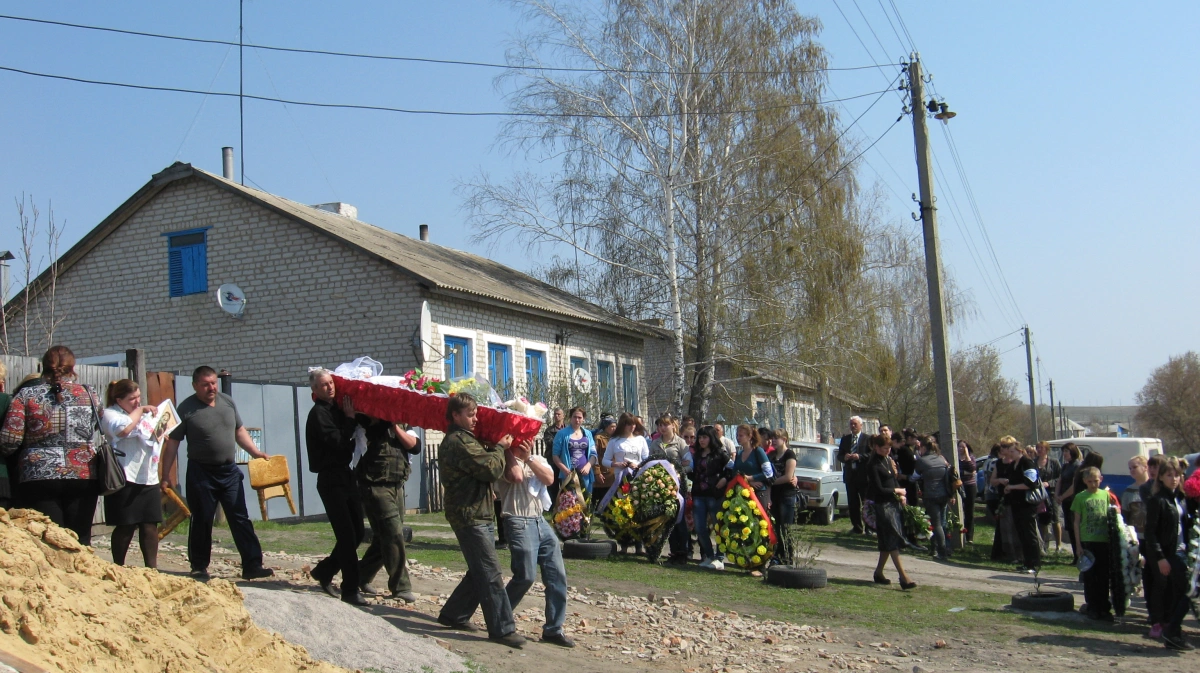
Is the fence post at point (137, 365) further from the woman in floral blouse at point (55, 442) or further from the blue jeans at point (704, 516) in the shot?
the blue jeans at point (704, 516)

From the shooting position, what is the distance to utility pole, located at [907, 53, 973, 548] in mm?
16594

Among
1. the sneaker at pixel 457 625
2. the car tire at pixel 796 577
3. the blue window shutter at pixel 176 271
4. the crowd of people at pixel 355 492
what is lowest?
the car tire at pixel 796 577

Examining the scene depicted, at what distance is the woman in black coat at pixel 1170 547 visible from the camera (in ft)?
30.5

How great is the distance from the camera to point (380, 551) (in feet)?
27.2

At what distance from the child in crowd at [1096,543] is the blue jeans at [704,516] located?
3.88 meters

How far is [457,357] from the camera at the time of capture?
2094 centimetres

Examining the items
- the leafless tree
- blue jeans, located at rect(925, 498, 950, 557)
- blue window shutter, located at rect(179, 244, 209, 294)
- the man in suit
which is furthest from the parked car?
the leafless tree

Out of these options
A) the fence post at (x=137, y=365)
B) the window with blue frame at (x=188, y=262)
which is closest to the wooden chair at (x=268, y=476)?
the fence post at (x=137, y=365)

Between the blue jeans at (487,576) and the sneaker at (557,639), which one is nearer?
the blue jeans at (487,576)

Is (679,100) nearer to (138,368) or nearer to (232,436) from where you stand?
(138,368)

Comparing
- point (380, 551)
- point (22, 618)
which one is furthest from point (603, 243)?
point (22, 618)

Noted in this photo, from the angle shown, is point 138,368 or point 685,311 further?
point 685,311

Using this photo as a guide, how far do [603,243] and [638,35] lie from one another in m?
4.97

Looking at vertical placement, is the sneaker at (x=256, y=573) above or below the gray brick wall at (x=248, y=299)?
below
